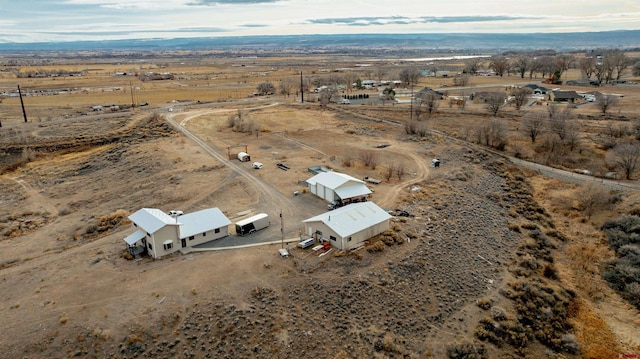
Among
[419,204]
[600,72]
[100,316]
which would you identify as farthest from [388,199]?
[600,72]

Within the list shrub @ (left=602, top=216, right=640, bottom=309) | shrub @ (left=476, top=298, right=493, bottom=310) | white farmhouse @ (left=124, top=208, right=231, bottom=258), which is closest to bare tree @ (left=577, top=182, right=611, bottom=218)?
shrub @ (left=602, top=216, right=640, bottom=309)

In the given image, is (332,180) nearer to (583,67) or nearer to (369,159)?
(369,159)

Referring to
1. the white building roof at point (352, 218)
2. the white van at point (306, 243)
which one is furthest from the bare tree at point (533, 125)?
the white van at point (306, 243)

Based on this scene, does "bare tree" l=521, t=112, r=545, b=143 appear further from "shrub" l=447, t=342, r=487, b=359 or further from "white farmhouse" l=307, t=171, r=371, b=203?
"shrub" l=447, t=342, r=487, b=359

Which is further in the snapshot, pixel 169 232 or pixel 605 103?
pixel 605 103

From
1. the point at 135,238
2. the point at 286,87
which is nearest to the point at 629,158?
the point at 135,238

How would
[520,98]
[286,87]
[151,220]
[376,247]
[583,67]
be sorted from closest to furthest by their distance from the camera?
1. [376,247]
2. [151,220]
3. [520,98]
4. [286,87]
5. [583,67]

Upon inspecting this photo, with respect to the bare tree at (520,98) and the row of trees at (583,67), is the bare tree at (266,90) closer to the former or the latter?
the bare tree at (520,98)
